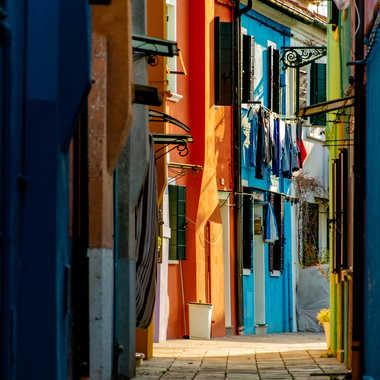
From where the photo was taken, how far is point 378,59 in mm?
11906

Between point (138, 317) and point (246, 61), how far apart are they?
1291 cm

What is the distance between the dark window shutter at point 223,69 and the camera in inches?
990

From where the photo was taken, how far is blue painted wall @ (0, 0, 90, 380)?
329 inches

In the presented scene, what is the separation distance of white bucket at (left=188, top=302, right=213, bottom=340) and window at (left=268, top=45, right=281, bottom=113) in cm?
812

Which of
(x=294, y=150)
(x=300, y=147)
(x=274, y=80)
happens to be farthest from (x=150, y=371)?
(x=300, y=147)

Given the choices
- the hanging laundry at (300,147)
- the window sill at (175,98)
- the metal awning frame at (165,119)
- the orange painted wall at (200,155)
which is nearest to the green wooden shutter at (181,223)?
the orange painted wall at (200,155)

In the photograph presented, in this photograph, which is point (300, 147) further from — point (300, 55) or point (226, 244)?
point (300, 55)

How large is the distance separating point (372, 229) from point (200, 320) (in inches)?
452

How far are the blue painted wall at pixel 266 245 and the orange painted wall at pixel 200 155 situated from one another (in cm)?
246

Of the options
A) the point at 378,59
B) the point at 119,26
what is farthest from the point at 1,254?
the point at 378,59

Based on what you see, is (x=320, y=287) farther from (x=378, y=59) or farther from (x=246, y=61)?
(x=378, y=59)

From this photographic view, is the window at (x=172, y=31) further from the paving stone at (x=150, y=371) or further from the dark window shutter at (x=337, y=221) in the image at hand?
the paving stone at (x=150, y=371)

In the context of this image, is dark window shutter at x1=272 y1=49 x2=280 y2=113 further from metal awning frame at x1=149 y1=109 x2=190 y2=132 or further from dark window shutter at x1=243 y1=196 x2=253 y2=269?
metal awning frame at x1=149 y1=109 x2=190 y2=132

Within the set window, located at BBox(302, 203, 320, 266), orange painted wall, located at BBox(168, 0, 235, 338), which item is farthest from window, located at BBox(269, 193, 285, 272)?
orange painted wall, located at BBox(168, 0, 235, 338)
